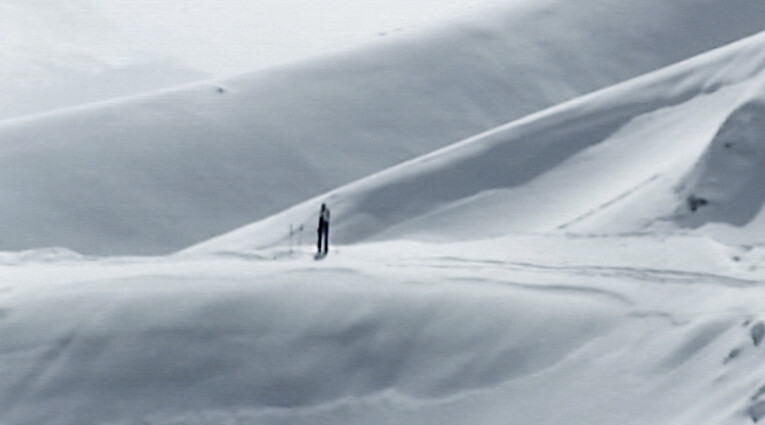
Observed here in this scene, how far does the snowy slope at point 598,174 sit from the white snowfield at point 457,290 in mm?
34

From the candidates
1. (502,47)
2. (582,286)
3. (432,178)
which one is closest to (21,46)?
(502,47)

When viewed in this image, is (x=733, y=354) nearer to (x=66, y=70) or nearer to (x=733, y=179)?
(x=733, y=179)

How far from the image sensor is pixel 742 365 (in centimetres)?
632

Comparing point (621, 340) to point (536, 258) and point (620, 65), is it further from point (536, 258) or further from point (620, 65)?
point (620, 65)

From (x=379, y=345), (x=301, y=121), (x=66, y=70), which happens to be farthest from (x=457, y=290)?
(x=66, y=70)

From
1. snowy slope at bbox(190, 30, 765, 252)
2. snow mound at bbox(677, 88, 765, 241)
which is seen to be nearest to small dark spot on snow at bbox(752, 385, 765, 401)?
snow mound at bbox(677, 88, 765, 241)

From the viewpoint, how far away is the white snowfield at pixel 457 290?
680cm

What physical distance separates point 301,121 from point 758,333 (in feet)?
54.1

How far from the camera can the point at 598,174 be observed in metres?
14.1

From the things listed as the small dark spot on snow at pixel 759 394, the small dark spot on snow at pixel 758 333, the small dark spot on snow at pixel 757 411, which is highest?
the small dark spot on snow at pixel 758 333

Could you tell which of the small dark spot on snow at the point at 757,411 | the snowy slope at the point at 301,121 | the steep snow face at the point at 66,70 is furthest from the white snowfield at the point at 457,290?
the steep snow face at the point at 66,70

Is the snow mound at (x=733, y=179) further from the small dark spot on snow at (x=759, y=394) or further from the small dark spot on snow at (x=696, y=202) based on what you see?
the small dark spot on snow at (x=759, y=394)

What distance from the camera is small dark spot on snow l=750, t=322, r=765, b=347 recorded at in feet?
21.1

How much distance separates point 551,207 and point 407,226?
1.83 metres
